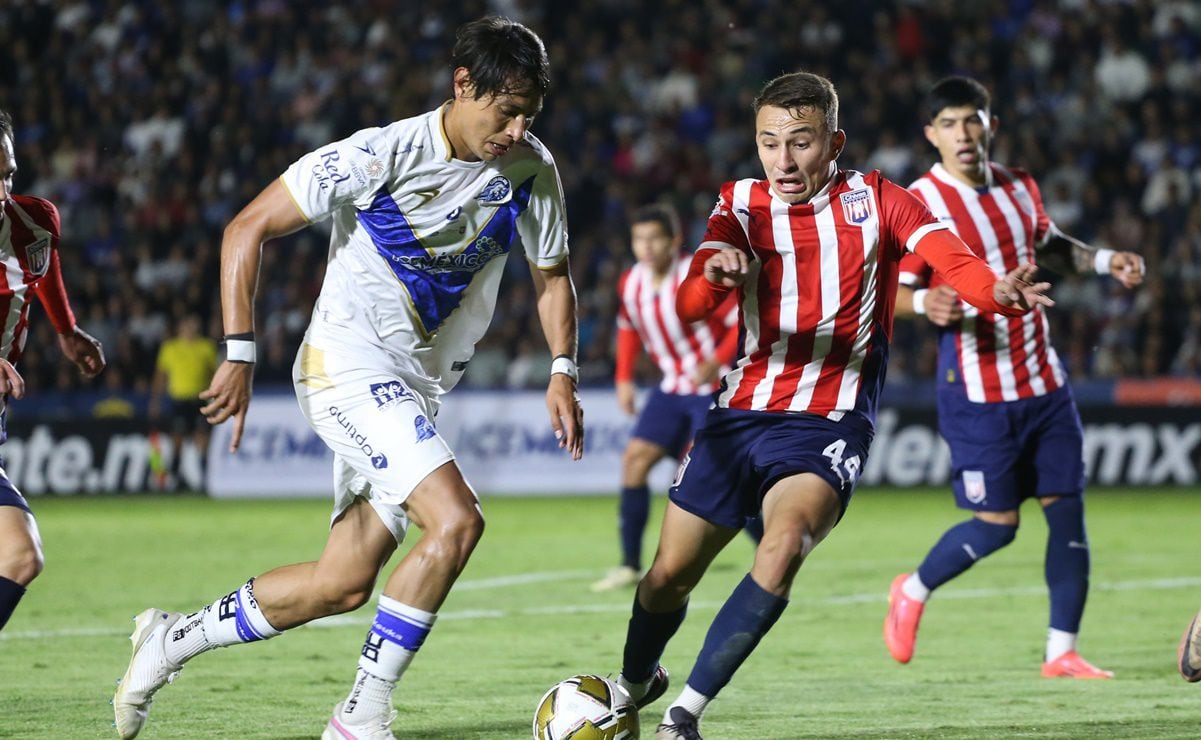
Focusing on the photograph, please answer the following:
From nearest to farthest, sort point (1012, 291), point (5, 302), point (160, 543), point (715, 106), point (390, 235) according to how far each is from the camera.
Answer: point (1012, 291) → point (390, 235) → point (5, 302) → point (160, 543) → point (715, 106)

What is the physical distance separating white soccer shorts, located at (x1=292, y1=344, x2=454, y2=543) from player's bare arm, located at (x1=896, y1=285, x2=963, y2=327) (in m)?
2.28

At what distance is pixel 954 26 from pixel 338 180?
56.2 ft

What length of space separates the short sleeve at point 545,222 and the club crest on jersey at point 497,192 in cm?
12

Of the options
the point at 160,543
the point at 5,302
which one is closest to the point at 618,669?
the point at 5,302

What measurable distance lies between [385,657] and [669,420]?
5.23 m

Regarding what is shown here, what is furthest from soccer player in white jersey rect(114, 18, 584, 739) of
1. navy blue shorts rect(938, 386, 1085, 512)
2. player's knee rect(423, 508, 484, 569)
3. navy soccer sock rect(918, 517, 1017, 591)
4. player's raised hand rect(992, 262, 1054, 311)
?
navy soccer sock rect(918, 517, 1017, 591)

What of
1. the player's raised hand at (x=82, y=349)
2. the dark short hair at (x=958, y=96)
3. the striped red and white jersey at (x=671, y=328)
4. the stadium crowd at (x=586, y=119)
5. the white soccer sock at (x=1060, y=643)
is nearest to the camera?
the player's raised hand at (x=82, y=349)

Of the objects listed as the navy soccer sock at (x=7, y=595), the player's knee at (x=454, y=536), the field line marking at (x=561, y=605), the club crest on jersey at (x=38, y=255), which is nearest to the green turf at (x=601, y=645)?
the field line marking at (x=561, y=605)

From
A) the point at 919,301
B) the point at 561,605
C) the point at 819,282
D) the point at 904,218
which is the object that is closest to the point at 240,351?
the point at 819,282

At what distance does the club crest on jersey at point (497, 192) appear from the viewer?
5.14 m

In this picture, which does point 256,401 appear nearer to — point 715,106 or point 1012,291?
point 715,106

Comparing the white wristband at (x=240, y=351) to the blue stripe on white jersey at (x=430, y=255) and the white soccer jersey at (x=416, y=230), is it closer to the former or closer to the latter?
the white soccer jersey at (x=416, y=230)

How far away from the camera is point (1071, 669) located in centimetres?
651

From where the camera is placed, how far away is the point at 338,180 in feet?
16.2
